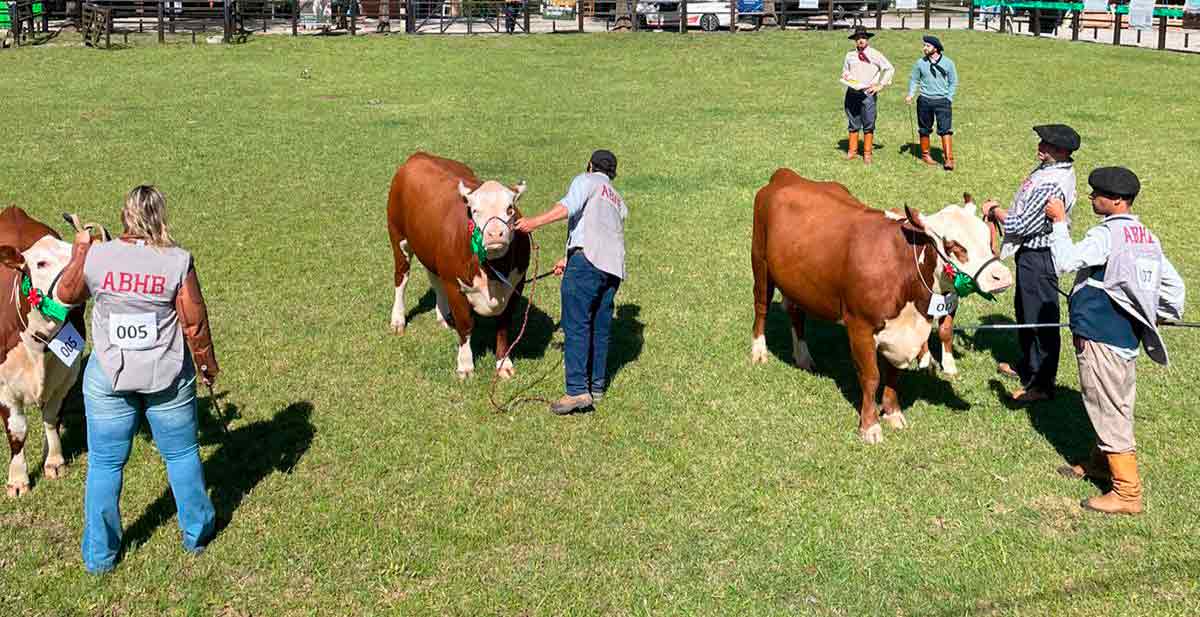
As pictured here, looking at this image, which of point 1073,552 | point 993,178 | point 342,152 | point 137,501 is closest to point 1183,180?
point 993,178

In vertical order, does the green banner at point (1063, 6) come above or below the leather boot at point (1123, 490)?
above

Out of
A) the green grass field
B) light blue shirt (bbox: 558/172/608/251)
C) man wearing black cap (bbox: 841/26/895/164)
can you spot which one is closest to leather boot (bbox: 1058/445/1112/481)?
the green grass field

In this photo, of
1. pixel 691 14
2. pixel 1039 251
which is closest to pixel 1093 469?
pixel 1039 251

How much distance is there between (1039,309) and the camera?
835cm

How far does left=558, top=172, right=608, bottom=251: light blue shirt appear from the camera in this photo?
7715 mm

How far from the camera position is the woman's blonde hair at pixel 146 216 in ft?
17.9

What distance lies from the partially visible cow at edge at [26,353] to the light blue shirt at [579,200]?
3.43 m

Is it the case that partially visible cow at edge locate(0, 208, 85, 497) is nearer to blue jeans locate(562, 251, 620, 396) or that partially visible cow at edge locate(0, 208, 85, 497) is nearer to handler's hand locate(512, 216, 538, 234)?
handler's hand locate(512, 216, 538, 234)

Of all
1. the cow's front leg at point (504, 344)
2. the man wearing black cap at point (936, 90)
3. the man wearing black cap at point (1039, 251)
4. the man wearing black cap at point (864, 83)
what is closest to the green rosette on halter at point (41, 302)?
the cow's front leg at point (504, 344)

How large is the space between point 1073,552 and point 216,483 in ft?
18.4

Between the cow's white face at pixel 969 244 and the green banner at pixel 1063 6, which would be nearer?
the cow's white face at pixel 969 244

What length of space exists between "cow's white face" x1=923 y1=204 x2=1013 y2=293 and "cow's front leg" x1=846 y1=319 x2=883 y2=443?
942mm

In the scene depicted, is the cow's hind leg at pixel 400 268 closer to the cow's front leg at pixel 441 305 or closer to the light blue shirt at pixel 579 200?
the cow's front leg at pixel 441 305

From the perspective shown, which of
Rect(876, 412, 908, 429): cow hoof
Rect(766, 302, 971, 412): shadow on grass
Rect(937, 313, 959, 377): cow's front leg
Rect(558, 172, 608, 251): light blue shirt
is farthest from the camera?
Rect(937, 313, 959, 377): cow's front leg
